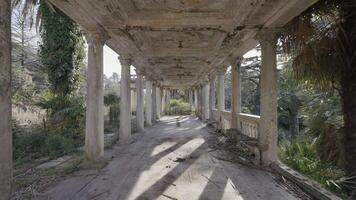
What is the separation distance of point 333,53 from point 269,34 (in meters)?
1.82

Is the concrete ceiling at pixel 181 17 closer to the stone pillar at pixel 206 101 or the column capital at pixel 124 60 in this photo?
the column capital at pixel 124 60

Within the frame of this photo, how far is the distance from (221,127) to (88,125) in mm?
7227

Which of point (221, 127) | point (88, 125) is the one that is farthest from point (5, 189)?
point (221, 127)

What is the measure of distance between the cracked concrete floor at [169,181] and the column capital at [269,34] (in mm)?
2814

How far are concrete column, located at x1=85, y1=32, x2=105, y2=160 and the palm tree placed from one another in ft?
13.9

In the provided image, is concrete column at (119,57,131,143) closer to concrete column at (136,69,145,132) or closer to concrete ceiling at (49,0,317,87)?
concrete ceiling at (49,0,317,87)

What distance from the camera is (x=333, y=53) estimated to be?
4340 millimetres

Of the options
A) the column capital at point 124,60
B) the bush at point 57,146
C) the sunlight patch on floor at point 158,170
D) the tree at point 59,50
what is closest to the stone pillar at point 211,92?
the column capital at point 124,60

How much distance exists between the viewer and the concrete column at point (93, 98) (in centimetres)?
630

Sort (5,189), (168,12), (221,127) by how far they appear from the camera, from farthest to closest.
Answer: (221,127) < (168,12) < (5,189)

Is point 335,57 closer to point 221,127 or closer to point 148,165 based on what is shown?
point 148,165

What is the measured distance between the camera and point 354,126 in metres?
4.26

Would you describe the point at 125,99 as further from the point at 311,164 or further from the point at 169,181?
the point at 311,164

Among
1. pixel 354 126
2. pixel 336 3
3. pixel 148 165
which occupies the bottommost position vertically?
pixel 148 165
